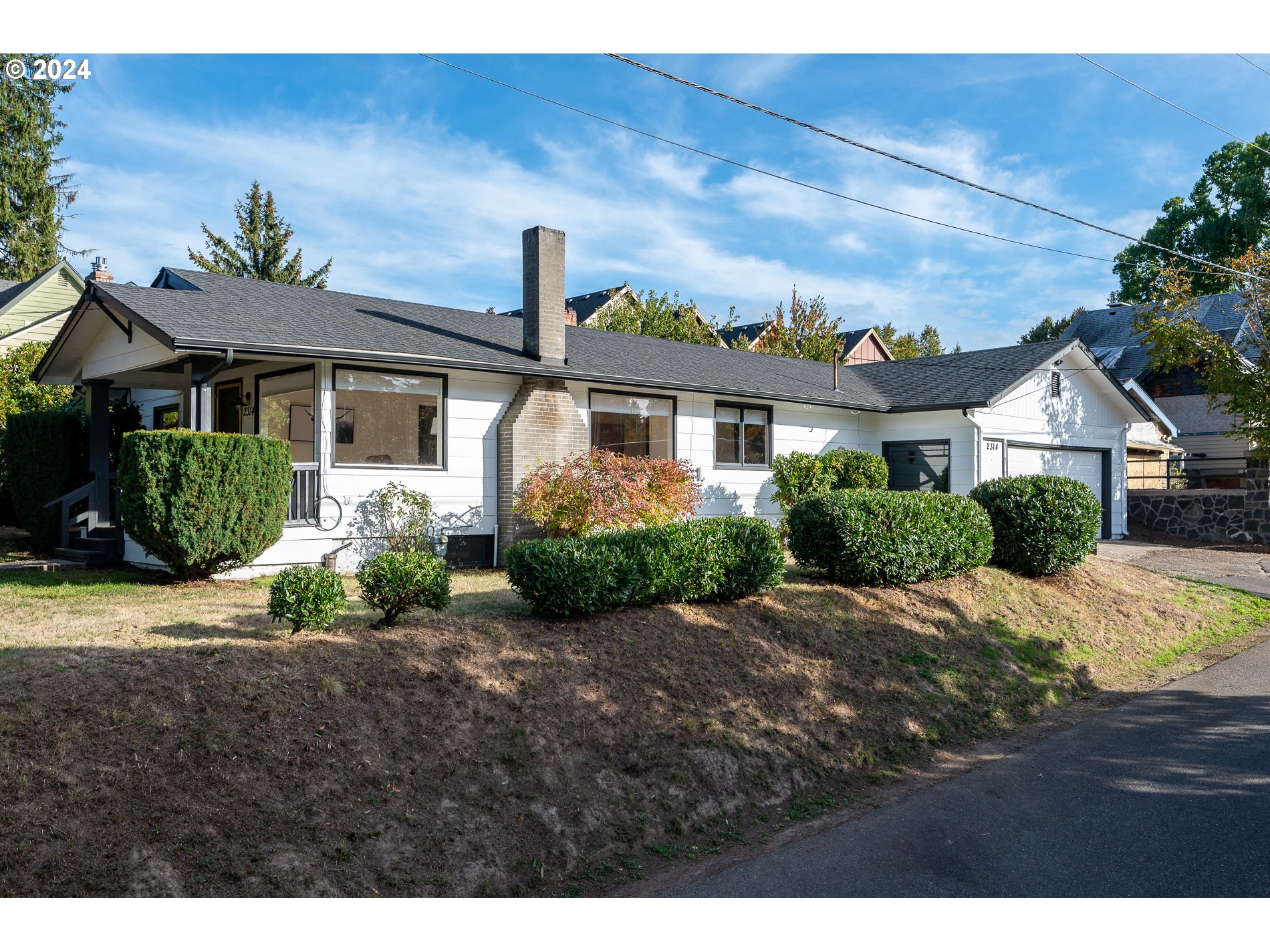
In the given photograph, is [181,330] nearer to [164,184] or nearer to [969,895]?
[164,184]

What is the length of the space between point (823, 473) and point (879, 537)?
715cm

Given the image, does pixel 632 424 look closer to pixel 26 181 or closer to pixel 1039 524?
pixel 1039 524

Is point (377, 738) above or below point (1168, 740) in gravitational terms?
above

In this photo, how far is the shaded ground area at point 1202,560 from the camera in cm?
1539

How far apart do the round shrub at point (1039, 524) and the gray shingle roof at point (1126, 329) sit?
67.1 feet

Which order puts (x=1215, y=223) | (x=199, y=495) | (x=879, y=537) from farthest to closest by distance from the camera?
(x=1215, y=223) < (x=879, y=537) < (x=199, y=495)

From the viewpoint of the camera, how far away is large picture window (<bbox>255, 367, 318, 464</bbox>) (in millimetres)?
13211

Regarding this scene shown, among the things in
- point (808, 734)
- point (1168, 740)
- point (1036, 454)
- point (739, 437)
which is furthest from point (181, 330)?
point (1036, 454)

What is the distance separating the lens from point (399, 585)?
23.3ft

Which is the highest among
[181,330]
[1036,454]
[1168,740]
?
[181,330]

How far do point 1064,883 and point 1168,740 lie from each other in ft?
11.2

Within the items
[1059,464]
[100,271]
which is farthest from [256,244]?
[1059,464]

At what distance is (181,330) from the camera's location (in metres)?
10.5

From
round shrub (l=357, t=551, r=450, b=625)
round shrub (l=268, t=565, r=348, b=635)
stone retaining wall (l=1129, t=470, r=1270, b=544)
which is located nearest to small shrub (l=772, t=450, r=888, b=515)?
stone retaining wall (l=1129, t=470, r=1270, b=544)
